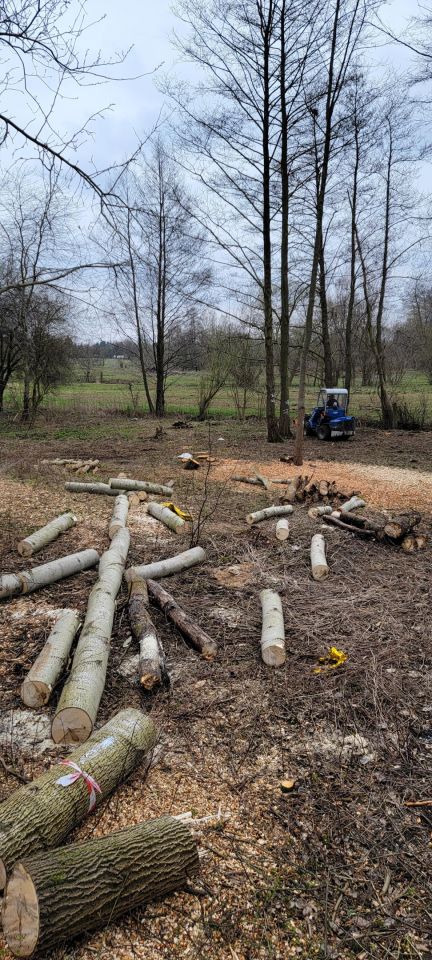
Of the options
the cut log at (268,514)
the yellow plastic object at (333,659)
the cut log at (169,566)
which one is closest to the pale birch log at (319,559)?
the cut log at (169,566)

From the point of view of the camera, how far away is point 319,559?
5969 mm

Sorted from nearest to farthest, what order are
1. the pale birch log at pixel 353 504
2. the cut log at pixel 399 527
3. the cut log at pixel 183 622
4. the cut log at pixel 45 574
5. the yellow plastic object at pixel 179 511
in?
the cut log at pixel 183 622 → the cut log at pixel 45 574 → the cut log at pixel 399 527 → the yellow plastic object at pixel 179 511 → the pale birch log at pixel 353 504

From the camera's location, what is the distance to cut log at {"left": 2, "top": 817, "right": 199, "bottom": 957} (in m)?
1.90

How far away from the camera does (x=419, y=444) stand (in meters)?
17.3

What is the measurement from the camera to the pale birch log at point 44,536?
6250 mm

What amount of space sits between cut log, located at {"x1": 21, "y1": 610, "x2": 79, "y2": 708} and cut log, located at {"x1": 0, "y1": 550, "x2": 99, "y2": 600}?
3.14 feet

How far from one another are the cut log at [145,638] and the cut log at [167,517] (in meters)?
2.40

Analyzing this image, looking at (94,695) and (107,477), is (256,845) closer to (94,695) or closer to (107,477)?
(94,695)

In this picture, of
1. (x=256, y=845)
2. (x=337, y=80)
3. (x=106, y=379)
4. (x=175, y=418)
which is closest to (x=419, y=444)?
(x=337, y=80)

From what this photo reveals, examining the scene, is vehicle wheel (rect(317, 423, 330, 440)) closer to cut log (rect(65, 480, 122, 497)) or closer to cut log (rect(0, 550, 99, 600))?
cut log (rect(65, 480, 122, 497))

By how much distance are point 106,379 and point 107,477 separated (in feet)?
121

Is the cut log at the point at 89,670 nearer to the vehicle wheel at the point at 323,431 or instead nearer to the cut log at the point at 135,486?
the cut log at the point at 135,486

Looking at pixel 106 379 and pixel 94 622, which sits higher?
pixel 106 379

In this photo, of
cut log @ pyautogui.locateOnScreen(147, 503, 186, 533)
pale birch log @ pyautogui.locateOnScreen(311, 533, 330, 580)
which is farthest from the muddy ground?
cut log @ pyautogui.locateOnScreen(147, 503, 186, 533)
